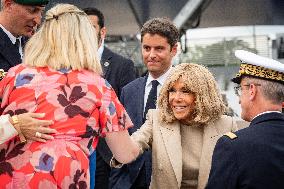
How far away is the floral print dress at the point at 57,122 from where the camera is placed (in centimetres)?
308

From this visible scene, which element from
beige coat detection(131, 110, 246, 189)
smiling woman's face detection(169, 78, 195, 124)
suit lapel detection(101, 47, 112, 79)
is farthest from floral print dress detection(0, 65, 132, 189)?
suit lapel detection(101, 47, 112, 79)

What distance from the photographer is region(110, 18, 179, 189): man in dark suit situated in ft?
15.4

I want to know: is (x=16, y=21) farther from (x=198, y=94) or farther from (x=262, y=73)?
(x=262, y=73)

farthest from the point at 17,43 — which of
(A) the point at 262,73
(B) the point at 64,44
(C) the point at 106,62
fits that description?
(A) the point at 262,73

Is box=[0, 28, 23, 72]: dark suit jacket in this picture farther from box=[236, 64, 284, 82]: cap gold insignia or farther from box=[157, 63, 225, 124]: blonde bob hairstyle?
box=[236, 64, 284, 82]: cap gold insignia

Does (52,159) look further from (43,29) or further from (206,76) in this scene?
(206,76)

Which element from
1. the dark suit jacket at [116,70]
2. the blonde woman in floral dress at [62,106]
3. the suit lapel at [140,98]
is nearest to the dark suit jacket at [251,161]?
the blonde woman in floral dress at [62,106]

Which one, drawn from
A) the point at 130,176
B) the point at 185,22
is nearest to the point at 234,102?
the point at 185,22

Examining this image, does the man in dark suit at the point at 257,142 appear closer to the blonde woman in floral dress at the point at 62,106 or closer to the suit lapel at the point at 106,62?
the blonde woman in floral dress at the point at 62,106

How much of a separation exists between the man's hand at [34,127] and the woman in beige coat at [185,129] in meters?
1.12

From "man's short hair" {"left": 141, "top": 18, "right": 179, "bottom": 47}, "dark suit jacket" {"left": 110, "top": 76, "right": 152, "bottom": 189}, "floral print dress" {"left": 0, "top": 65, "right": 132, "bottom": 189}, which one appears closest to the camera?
"floral print dress" {"left": 0, "top": 65, "right": 132, "bottom": 189}

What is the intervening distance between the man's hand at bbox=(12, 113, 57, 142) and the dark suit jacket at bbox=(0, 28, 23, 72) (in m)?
0.86

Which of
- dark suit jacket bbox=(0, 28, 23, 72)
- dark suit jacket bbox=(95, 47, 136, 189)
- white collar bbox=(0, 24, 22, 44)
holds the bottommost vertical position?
dark suit jacket bbox=(95, 47, 136, 189)

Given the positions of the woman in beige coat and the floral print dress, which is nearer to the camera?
the floral print dress
